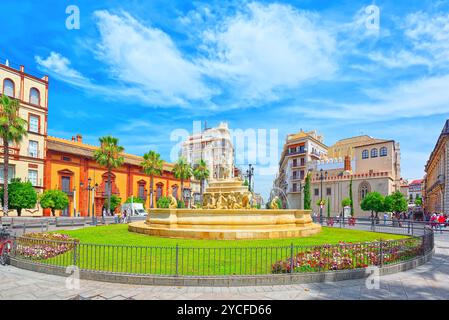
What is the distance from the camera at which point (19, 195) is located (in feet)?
111

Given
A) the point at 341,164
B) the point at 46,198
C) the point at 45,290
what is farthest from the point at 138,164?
the point at 45,290

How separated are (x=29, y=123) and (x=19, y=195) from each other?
11.1 metres

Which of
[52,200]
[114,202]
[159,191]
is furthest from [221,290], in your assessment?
[159,191]

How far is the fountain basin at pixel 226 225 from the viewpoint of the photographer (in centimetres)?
1478

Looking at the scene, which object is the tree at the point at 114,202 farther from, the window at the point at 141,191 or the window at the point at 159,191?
the window at the point at 159,191

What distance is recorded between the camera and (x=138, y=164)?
196ft

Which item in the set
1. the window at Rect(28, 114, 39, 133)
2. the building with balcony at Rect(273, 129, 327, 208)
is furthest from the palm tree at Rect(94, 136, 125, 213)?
the building with balcony at Rect(273, 129, 327, 208)

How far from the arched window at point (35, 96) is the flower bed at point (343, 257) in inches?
1719

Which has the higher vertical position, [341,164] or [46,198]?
[341,164]

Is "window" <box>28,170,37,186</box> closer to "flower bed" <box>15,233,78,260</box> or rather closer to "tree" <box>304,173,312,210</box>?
"flower bed" <box>15,233,78,260</box>

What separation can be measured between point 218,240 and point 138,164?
48.2 meters

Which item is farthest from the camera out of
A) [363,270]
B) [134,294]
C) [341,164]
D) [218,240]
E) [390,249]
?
[341,164]

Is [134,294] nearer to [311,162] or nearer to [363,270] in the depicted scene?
[363,270]

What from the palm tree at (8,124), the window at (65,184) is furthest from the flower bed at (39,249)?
the window at (65,184)
